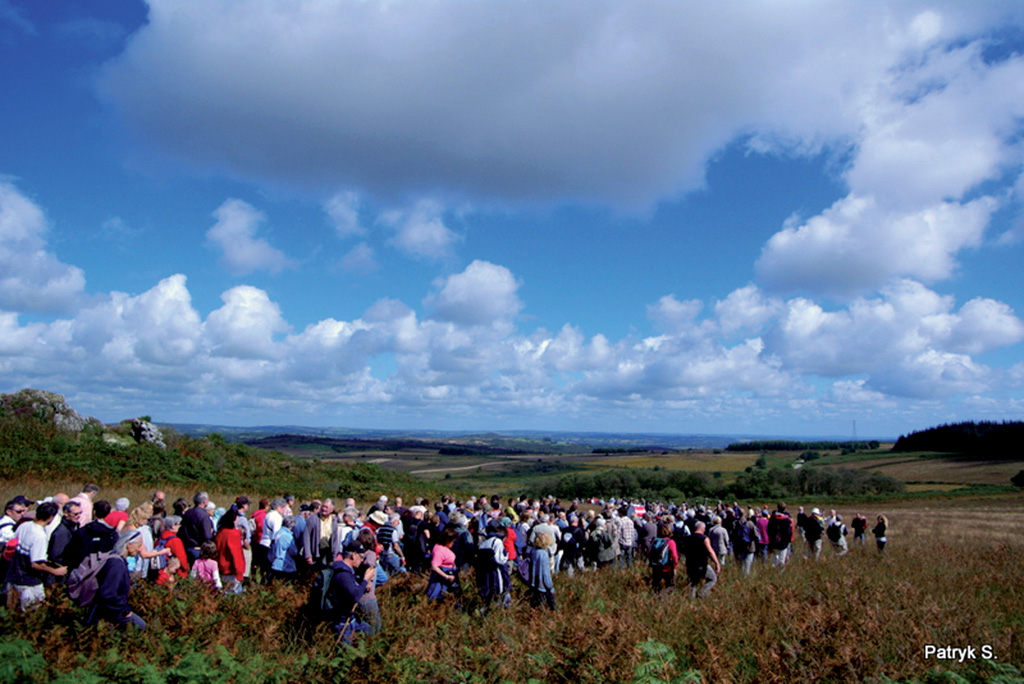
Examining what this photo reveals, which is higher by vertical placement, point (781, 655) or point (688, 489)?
point (781, 655)

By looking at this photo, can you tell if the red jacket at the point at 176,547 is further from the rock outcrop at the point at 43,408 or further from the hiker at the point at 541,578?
the rock outcrop at the point at 43,408

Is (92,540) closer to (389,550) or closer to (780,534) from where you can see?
(389,550)

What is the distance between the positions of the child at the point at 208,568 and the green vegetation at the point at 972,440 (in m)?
99.0

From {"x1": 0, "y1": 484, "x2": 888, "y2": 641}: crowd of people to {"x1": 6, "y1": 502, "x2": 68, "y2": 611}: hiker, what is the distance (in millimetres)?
11

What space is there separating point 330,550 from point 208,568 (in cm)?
235

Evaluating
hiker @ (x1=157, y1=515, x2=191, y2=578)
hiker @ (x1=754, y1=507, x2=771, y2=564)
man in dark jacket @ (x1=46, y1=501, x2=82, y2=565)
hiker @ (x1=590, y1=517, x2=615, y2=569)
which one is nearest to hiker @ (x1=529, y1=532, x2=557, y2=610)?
hiker @ (x1=157, y1=515, x2=191, y2=578)

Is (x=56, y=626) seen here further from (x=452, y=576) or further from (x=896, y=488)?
(x=896, y=488)

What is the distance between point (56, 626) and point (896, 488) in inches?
2720

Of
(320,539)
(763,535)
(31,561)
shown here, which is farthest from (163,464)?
(763,535)

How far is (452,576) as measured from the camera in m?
8.27

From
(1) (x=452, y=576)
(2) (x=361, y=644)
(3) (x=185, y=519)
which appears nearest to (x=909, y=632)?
(1) (x=452, y=576)

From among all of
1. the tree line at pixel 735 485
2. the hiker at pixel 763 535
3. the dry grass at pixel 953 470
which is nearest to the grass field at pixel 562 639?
the hiker at pixel 763 535

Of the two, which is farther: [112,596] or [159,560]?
[159,560]

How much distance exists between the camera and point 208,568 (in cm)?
819
